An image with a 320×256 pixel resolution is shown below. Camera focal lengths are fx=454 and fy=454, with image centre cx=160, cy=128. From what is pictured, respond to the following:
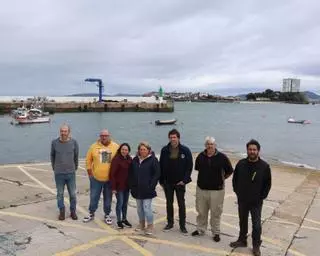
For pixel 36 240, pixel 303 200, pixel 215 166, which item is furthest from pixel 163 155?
pixel 303 200

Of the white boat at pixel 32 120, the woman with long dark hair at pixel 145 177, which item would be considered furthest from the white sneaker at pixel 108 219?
the white boat at pixel 32 120


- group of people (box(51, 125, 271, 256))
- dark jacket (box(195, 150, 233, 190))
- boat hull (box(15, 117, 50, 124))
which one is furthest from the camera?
boat hull (box(15, 117, 50, 124))

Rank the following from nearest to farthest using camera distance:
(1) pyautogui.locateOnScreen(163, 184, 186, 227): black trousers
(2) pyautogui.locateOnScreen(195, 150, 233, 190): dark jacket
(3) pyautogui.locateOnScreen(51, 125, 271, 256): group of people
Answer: (3) pyautogui.locateOnScreen(51, 125, 271, 256): group of people, (2) pyautogui.locateOnScreen(195, 150, 233, 190): dark jacket, (1) pyautogui.locateOnScreen(163, 184, 186, 227): black trousers

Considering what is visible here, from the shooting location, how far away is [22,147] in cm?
4800

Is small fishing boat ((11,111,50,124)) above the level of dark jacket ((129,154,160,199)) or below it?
below

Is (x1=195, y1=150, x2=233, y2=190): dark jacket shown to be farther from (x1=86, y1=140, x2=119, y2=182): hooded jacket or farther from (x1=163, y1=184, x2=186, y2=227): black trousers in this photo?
(x1=86, y1=140, x2=119, y2=182): hooded jacket

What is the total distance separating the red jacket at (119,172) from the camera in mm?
7176

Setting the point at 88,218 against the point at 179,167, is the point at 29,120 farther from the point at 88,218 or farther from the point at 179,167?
the point at 179,167

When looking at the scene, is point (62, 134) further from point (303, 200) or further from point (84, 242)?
point (303, 200)

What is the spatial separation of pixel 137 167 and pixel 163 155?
454 mm

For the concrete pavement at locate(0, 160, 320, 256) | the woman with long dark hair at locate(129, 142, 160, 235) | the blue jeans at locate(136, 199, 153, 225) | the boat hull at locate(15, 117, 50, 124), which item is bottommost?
the boat hull at locate(15, 117, 50, 124)

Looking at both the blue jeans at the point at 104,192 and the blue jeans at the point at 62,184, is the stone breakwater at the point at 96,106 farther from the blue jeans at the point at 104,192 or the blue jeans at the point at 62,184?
the blue jeans at the point at 104,192

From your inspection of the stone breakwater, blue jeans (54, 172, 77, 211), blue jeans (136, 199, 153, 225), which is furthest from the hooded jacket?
the stone breakwater

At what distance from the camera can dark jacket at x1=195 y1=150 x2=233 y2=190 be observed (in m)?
6.80
